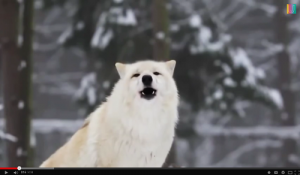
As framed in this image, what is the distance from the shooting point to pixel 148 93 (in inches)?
125

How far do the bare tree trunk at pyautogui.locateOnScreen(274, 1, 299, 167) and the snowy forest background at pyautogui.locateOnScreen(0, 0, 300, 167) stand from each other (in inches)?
1.3

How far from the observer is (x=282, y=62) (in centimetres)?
1373

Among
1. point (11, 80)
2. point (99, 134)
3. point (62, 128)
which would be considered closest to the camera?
point (99, 134)

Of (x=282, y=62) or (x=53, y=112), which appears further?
(x=53, y=112)

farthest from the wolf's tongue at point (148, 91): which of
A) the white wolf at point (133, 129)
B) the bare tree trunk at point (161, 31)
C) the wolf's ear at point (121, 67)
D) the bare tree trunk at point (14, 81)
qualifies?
the bare tree trunk at point (161, 31)

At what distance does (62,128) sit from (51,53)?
509cm

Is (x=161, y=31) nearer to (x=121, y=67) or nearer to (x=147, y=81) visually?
(x=121, y=67)

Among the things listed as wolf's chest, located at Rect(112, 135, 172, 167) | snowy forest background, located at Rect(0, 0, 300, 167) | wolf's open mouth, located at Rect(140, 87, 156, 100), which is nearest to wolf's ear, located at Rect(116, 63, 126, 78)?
wolf's open mouth, located at Rect(140, 87, 156, 100)

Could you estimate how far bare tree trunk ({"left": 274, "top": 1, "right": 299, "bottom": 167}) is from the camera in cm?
1296

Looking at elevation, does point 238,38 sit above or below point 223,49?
below

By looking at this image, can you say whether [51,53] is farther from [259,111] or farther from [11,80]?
[11,80]
